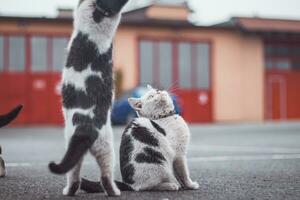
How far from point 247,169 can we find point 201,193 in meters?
2.37

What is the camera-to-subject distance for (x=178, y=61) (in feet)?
97.7

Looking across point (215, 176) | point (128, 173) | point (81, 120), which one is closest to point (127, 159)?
point (128, 173)

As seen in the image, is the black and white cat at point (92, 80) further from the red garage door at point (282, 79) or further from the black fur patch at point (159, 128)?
the red garage door at point (282, 79)

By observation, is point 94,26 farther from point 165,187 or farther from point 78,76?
point 165,187

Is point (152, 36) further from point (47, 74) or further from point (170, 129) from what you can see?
point (170, 129)

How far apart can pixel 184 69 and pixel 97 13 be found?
2525 centimetres

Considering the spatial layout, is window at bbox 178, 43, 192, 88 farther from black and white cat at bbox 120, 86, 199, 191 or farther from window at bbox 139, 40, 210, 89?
black and white cat at bbox 120, 86, 199, 191

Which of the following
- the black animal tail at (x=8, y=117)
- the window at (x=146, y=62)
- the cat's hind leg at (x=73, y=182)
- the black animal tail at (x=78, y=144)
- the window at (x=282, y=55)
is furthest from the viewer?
the window at (x=282, y=55)

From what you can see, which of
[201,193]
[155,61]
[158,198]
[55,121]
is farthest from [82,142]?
[155,61]

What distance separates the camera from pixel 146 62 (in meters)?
29.0

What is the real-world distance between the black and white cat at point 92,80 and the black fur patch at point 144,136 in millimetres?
712

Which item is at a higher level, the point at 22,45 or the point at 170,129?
the point at 22,45

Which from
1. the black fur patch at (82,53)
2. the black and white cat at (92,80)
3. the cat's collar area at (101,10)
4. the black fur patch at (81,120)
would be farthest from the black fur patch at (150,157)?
the cat's collar area at (101,10)

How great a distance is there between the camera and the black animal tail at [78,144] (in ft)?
14.3
